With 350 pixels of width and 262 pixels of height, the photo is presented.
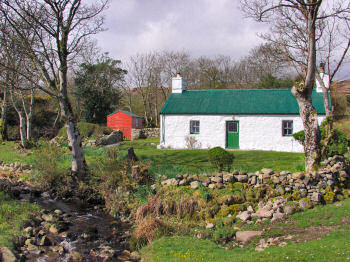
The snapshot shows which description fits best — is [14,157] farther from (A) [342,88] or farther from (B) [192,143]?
(A) [342,88]

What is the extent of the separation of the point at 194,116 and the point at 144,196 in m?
13.7

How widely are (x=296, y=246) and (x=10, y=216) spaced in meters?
8.29

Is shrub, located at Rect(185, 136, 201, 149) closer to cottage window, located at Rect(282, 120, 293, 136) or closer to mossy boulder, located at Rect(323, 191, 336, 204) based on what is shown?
cottage window, located at Rect(282, 120, 293, 136)

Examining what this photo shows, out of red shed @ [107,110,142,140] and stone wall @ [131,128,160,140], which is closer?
red shed @ [107,110,142,140]

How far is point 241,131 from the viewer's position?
76.5ft

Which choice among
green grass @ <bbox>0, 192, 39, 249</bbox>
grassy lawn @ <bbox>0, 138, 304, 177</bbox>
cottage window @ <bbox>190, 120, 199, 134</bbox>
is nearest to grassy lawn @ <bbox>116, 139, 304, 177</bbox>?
grassy lawn @ <bbox>0, 138, 304, 177</bbox>

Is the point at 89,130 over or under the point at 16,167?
over

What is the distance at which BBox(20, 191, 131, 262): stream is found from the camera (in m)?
7.86

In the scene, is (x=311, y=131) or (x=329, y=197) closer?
(x=329, y=197)

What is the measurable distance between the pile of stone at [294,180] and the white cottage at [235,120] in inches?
422

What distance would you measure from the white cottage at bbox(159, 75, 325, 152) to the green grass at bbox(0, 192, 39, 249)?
14.4 meters

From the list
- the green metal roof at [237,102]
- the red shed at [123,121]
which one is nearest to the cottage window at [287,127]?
the green metal roof at [237,102]

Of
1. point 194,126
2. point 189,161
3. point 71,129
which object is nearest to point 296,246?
point 189,161

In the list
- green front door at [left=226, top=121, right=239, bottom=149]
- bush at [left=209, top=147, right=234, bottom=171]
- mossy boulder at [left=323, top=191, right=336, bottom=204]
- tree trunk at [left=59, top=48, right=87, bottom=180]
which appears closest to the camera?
mossy boulder at [left=323, top=191, right=336, bottom=204]
